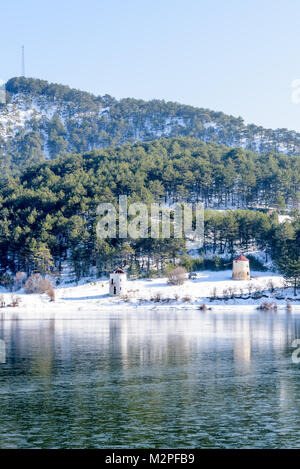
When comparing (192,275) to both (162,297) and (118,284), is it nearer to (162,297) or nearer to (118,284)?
(162,297)

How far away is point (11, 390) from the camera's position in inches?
1184

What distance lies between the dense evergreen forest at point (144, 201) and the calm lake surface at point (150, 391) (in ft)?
182

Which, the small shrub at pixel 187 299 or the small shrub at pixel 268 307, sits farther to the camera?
the small shrub at pixel 187 299

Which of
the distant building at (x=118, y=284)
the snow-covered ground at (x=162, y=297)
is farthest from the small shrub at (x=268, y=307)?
the distant building at (x=118, y=284)

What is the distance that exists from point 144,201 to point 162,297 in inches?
1665

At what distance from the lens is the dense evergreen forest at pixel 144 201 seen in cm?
11331

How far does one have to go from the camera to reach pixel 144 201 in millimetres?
133375

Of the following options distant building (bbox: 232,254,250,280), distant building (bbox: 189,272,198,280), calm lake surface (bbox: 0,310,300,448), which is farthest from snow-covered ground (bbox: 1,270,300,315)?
calm lake surface (bbox: 0,310,300,448)

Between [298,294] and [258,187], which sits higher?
[258,187]

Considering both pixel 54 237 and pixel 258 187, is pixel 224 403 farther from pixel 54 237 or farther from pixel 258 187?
pixel 258 187

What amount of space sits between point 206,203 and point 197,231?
3505 cm

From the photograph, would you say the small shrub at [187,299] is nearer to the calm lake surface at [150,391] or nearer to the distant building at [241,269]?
the distant building at [241,269]

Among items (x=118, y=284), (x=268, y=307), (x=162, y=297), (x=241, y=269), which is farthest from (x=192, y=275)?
(x=268, y=307)

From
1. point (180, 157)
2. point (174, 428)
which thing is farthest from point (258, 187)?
point (174, 428)
